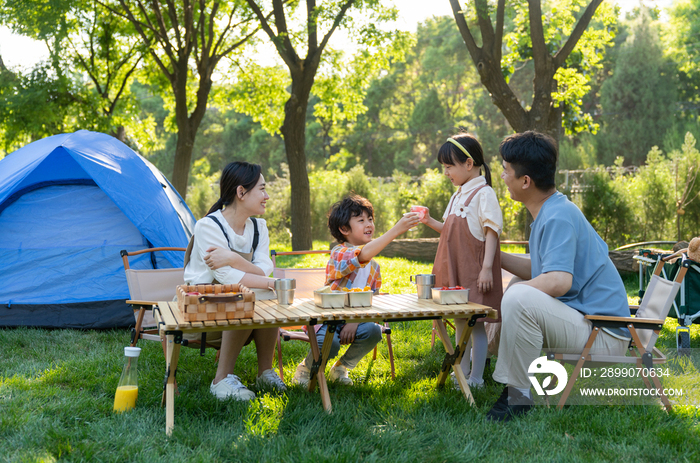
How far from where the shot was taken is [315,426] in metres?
2.63

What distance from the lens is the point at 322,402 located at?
2938 millimetres

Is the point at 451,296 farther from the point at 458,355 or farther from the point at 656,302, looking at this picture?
the point at 656,302

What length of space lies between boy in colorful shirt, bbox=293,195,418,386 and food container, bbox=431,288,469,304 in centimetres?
46

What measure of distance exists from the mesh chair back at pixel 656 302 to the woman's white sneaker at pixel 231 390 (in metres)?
2.03

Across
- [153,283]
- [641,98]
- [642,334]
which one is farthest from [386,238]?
[641,98]

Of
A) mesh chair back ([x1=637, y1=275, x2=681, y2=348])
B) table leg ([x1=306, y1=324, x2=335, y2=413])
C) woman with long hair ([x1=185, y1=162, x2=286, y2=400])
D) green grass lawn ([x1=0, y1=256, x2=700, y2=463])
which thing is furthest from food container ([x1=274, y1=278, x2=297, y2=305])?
mesh chair back ([x1=637, y1=275, x2=681, y2=348])

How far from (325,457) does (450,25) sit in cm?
3026

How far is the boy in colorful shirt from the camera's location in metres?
3.21

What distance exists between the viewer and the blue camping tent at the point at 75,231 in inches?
196

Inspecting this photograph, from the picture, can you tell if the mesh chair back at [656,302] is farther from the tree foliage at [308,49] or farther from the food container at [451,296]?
the tree foliage at [308,49]

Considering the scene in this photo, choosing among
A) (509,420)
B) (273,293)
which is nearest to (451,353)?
(509,420)

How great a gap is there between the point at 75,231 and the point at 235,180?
8.71 ft

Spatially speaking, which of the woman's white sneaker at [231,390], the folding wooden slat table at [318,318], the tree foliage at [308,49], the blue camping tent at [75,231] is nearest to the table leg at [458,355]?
the folding wooden slat table at [318,318]

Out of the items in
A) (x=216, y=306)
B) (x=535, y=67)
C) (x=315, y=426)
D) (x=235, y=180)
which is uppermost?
(x=535, y=67)
